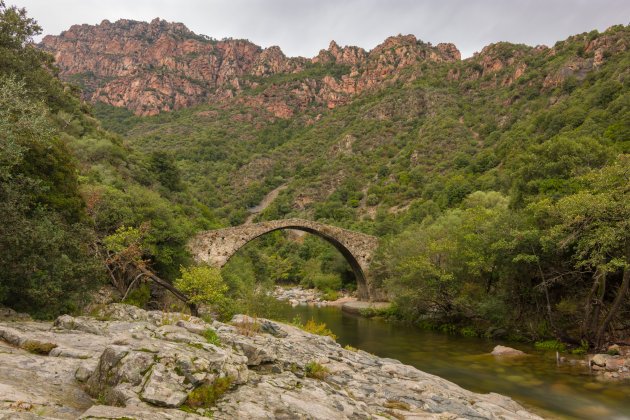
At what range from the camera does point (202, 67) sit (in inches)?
5000

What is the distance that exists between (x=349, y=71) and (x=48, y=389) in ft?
398

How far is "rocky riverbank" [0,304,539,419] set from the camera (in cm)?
423

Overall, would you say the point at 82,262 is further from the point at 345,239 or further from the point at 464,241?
the point at 345,239

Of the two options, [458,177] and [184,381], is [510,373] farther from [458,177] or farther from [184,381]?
[458,177]

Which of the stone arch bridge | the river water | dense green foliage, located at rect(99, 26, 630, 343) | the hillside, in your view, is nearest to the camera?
the river water

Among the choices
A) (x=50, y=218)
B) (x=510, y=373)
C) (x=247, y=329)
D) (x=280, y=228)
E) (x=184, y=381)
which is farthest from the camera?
(x=280, y=228)

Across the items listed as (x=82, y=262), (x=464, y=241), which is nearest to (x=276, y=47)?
(x=464, y=241)

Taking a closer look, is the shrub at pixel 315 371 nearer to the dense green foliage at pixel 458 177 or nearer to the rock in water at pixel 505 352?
the dense green foliage at pixel 458 177

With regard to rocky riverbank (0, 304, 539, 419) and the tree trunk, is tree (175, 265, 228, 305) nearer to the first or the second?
rocky riverbank (0, 304, 539, 419)

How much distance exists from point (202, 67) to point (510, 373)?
129748mm

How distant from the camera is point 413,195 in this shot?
193 feet

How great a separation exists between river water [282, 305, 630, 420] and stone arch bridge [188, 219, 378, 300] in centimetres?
1047

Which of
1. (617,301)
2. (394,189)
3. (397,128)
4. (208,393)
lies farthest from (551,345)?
(397,128)

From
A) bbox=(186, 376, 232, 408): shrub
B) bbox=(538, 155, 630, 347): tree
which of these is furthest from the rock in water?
bbox=(186, 376, 232, 408): shrub
